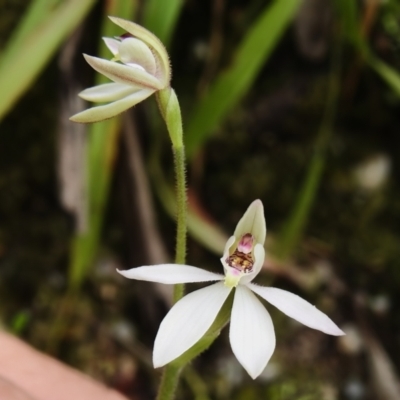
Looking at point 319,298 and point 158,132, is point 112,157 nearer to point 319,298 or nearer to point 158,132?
point 158,132

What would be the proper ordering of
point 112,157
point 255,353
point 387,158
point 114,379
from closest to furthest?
point 255,353 → point 112,157 → point 114,379 → point 387,158

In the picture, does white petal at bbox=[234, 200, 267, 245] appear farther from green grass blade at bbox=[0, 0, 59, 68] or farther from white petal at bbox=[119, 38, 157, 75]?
green grass blade at bbox=[0, 0, 59, 68]

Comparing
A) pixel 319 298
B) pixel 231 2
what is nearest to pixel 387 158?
pixel 319 298

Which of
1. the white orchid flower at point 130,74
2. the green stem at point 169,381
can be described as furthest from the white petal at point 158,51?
the green stem at point 169,381

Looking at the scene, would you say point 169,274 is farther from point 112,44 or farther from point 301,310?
point 112,44

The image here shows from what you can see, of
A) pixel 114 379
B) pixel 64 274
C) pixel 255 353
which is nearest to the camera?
pixel 255 353

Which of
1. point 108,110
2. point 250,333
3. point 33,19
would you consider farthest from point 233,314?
point 33,19

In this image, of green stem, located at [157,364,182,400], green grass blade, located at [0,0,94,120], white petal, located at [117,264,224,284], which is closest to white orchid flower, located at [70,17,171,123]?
white petal, located at [117,264,224,284]

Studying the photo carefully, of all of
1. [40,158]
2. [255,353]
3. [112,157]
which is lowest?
[40,158]
